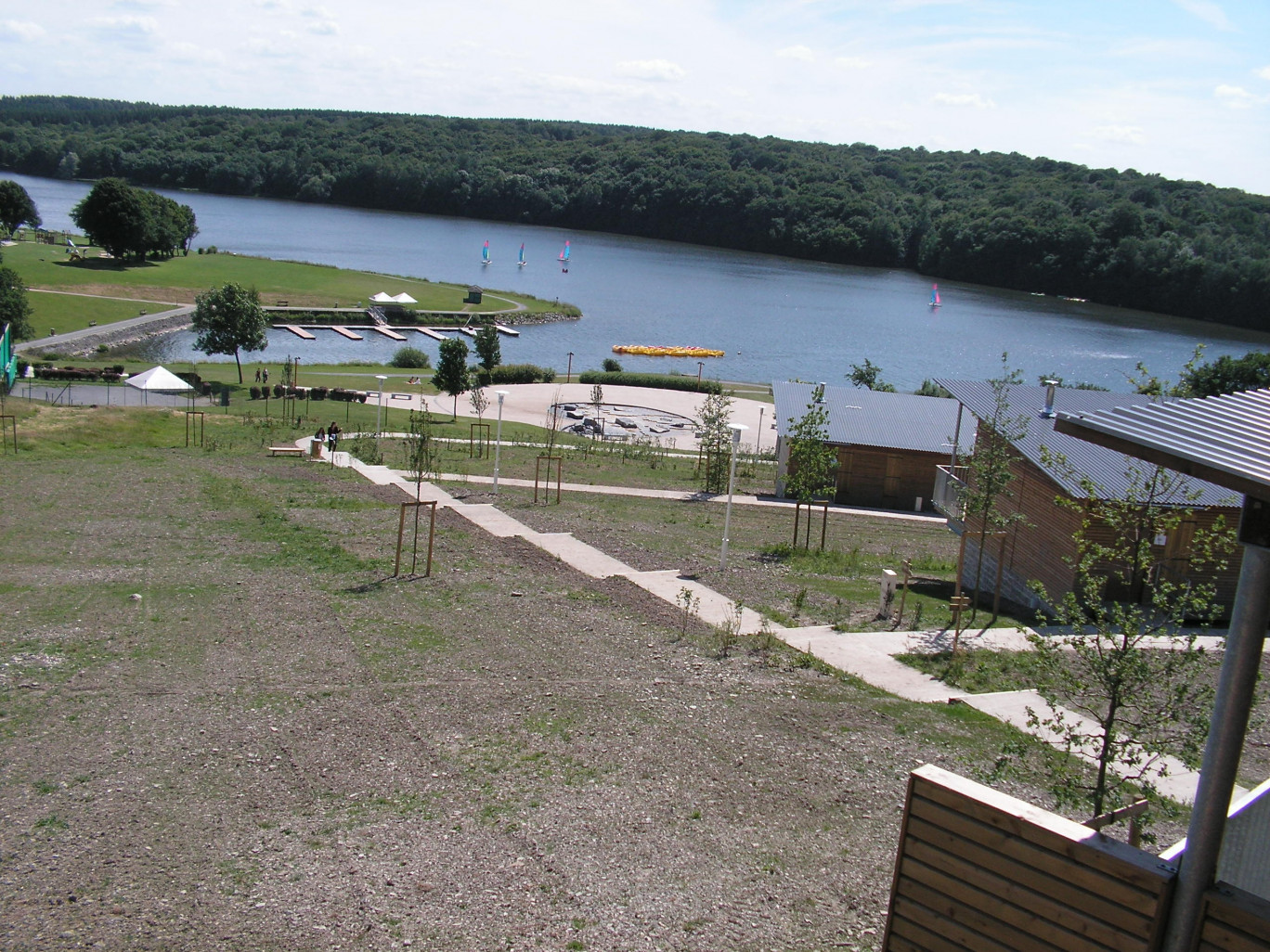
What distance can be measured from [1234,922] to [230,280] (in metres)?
100

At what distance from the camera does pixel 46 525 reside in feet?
65.5

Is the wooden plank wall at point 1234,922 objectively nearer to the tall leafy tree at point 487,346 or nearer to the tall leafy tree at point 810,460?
the tall leafy tree at point 810,460

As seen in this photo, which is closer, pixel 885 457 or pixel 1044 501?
pixel 1044 501

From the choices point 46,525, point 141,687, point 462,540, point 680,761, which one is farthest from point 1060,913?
point 46,525

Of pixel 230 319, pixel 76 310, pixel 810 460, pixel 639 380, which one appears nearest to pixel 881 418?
pixel 810 460

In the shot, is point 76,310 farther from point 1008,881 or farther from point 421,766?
point 1008,881

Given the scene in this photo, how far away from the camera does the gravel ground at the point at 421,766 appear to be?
25.1 ft

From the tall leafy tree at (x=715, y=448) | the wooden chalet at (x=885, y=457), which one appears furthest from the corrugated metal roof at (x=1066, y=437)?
the tall leafy tree at (x=715, y=448)

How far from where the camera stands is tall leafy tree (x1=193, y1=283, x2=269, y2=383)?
50781 millimetres

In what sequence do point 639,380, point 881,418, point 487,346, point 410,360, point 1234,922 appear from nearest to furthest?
1. point 1234,922
2. point 881,418
3. point 487,346
4. point 410,360
5. point 639,380

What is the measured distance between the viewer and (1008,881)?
18.1 ft

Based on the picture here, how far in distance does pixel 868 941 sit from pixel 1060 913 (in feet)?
8.36

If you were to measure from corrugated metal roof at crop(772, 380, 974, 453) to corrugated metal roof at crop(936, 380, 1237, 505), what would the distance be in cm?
641

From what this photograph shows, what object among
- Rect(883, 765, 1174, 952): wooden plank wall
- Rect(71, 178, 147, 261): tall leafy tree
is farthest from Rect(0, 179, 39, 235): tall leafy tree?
Rect(883, 765, 1174, 952): wooden plank wall
